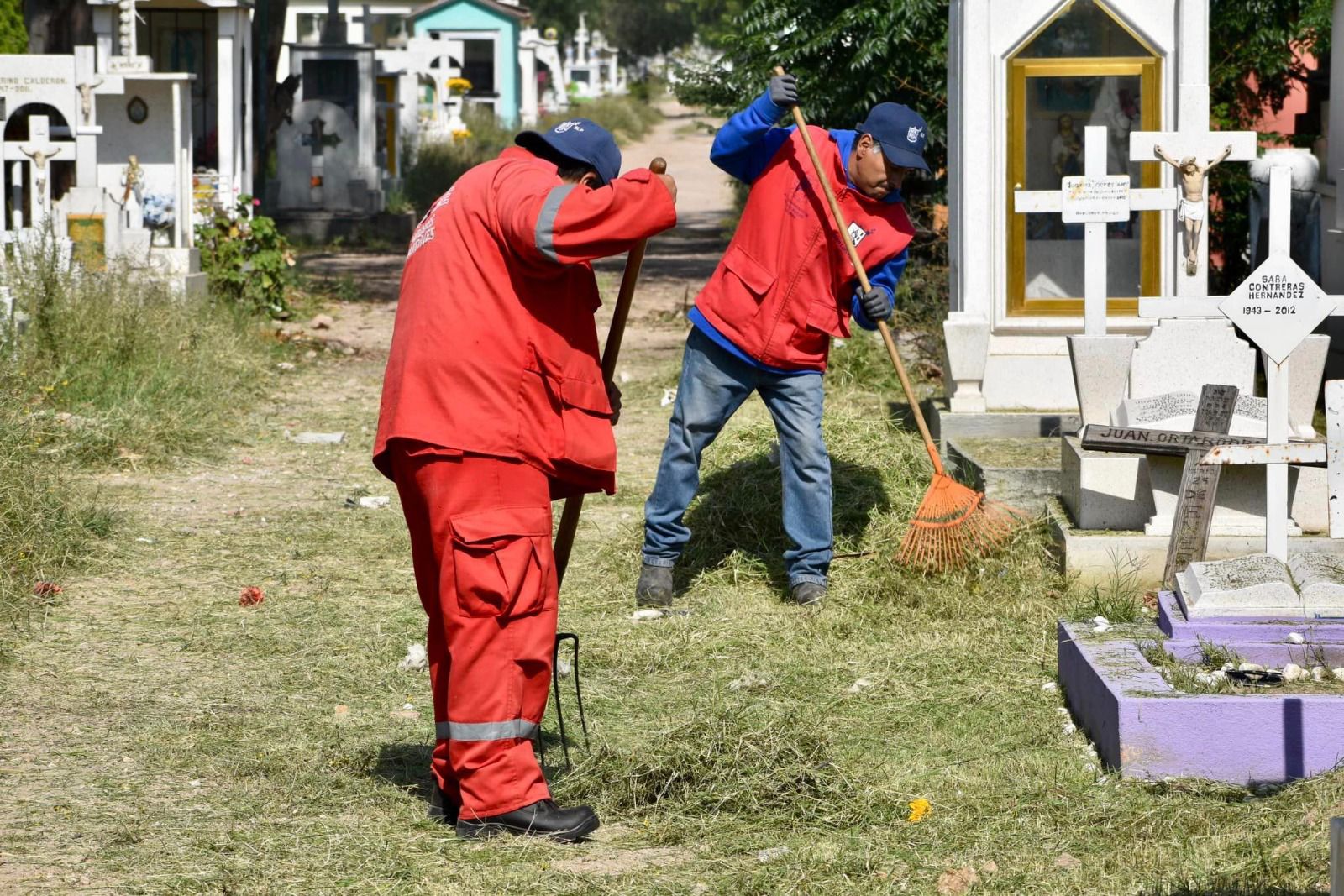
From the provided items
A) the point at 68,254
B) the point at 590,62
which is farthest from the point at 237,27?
the point at 590,62

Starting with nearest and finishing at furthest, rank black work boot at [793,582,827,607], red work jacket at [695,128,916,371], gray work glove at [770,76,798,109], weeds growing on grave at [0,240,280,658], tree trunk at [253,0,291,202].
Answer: gray work glove at [770,76,798,109], red work jacket at [695,128,916,371], black work boot at [793,582,827,607], weeds growing on grave at [0,240,280,658], tree trunk at [253,0,291,202]

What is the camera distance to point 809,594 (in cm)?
681

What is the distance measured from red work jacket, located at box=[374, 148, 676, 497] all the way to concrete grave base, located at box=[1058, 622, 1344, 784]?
161 centimetres

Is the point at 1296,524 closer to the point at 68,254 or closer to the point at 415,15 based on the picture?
the point at 68,254

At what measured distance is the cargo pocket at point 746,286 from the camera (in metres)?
6.64

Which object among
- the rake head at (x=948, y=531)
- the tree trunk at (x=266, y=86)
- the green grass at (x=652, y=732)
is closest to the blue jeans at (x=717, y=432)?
the green grass at (x=652, y=732)

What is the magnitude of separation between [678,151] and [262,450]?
103ft

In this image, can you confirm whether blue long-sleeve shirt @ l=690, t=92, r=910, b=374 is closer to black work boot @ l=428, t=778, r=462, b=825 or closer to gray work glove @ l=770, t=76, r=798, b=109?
gray work glove @ l=770, t=76, r=798, b=109

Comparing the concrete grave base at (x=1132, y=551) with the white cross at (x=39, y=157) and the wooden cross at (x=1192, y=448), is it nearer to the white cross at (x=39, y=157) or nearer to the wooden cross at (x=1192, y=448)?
the wooden cross at (x=1192, y=448)

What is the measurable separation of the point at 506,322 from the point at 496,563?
0.60 metres

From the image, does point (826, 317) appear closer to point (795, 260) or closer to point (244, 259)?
point (795, 260)

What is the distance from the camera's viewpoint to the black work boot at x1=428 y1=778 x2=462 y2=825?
15.0 ft

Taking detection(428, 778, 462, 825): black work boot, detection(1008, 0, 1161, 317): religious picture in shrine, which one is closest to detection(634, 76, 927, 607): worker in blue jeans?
detection(428, 778, 462, 825): black work boot

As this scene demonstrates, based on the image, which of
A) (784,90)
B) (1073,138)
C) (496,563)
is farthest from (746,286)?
(1073,138)
